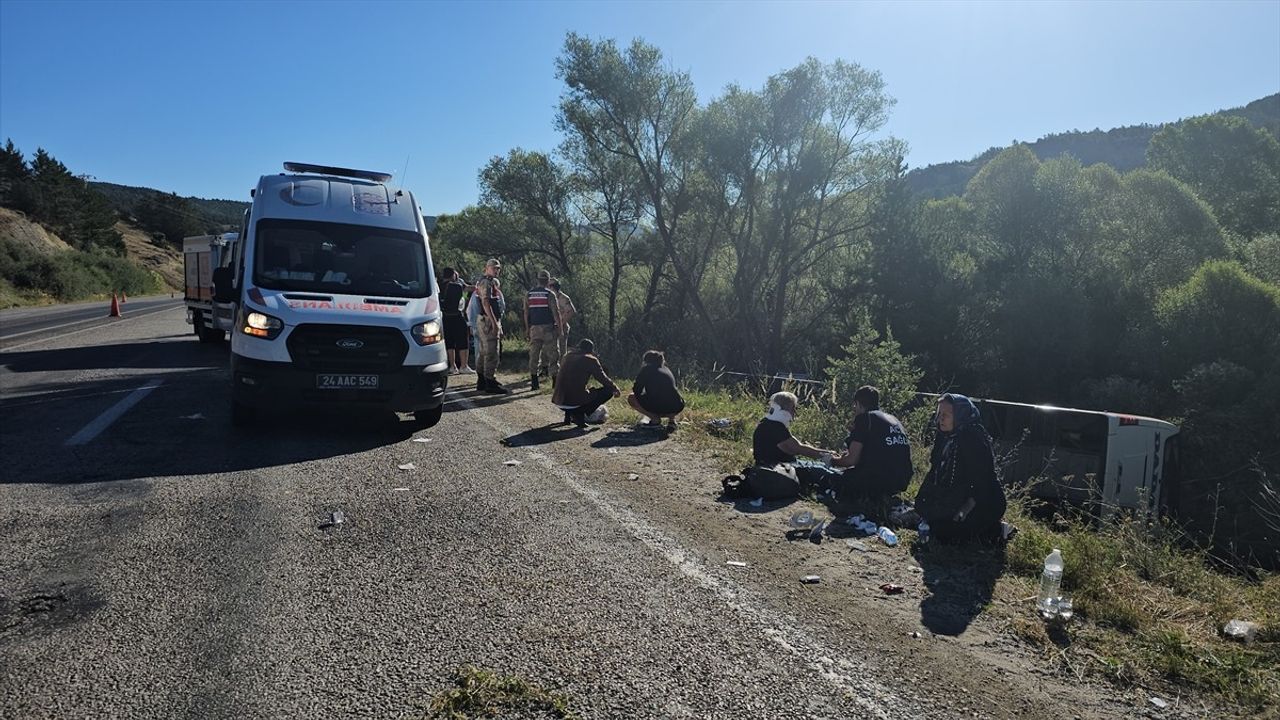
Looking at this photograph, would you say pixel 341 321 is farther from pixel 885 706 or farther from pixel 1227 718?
pixel 1227 718

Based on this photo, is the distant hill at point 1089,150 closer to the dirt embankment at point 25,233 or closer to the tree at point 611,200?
the tree at point 611,200

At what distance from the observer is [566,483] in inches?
264

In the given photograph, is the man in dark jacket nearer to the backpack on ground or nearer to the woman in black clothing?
the backpack on ground

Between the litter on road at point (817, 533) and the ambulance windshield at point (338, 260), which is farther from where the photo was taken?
the ambulance windshield at point (338, 260)

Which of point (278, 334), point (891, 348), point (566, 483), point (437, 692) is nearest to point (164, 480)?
point (278, 334)

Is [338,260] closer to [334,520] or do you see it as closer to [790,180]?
[334,520]

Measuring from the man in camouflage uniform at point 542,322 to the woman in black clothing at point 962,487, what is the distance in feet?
24.7

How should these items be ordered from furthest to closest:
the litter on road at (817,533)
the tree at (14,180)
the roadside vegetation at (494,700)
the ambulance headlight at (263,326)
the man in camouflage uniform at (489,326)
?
the tree at (14,180) < the man in camouflage uniform at (489,326) < the ambulance headlight at (263,326) < the litter on road at (817,533) < the roadside vegetation at (494,700)

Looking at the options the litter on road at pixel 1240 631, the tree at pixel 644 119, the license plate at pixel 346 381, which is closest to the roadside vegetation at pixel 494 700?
the litter on road at pixel 1240 631

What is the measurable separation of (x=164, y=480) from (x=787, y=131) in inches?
769

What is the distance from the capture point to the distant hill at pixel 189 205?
342 ft

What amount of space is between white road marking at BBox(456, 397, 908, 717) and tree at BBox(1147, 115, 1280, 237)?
39455 mm

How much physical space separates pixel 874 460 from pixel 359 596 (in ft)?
13.4

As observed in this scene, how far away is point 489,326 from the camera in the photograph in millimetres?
12148
